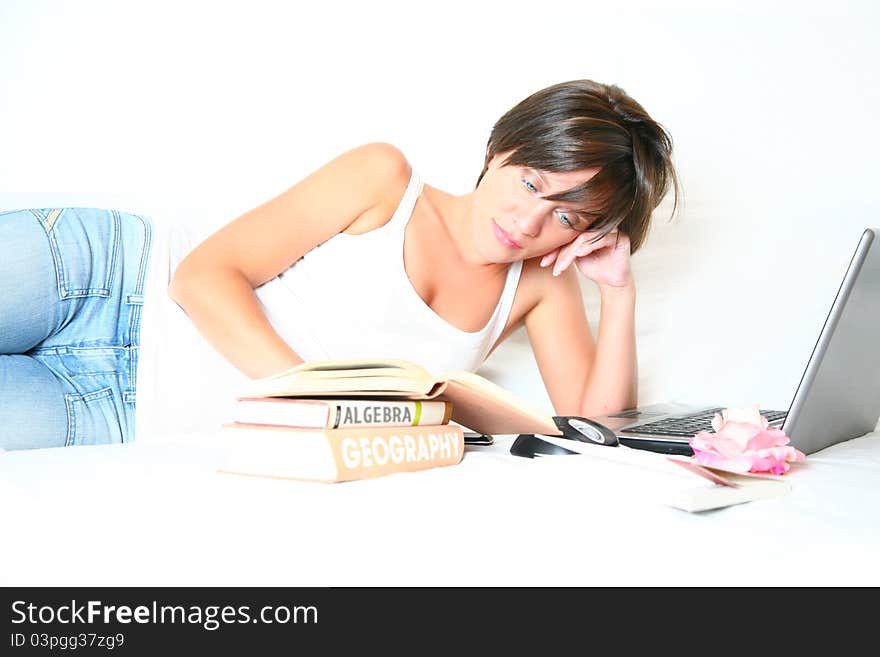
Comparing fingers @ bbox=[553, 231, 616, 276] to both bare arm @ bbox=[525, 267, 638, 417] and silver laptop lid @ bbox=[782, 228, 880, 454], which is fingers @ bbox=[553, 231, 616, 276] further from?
silver laptop lid @ bbox=[782, 228, 880, 454]

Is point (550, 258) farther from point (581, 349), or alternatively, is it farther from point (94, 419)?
point (94, 419)

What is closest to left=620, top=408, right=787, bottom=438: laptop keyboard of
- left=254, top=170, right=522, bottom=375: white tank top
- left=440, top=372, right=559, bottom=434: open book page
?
left=440, top=372, right=559, bottom=434: open book page

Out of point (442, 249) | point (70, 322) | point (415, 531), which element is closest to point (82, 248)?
point (70, 322)

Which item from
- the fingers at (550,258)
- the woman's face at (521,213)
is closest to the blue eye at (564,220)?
the woman's face at (521,213)

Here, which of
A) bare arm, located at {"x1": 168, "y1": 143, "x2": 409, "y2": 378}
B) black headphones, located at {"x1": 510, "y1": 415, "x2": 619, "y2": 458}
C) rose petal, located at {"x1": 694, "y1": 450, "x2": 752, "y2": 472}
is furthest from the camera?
bare arm, located at {"x1": 168, "y1": 143, "x2": 409, "y2": 378}

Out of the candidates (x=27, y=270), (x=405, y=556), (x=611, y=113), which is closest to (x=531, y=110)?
(x=611, y=113)

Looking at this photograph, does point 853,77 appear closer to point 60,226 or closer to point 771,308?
point 771,308

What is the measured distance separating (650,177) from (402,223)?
18.2 inches

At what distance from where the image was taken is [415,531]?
650 millimetres

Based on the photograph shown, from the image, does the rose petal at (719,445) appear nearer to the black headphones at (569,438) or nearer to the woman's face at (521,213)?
the black headphones at (569,438)

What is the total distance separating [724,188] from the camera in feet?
7.05

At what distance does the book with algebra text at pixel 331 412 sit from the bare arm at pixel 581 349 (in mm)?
896

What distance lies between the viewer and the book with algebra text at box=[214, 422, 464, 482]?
800 millimetres

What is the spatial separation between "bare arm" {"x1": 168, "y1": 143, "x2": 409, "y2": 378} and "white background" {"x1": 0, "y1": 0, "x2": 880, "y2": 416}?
51cm
